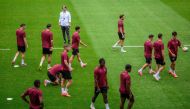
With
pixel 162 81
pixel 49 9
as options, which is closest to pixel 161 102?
pixel 162 81

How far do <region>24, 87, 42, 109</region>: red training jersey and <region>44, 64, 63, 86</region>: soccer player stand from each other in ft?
14.6

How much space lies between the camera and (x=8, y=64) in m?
22.9

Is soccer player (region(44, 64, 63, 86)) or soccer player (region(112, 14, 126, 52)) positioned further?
soccer player (region(112, 14, 126, 52))

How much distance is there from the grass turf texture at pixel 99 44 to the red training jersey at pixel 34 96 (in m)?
2.52

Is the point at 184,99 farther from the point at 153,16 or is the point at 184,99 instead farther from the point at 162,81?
the point at 153,16

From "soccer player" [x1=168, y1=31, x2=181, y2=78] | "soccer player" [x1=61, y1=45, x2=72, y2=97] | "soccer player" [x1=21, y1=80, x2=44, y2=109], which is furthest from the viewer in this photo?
"soccer player" [x1=168, y1=31, x2=181, y2=78]

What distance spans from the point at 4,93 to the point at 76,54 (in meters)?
4.76

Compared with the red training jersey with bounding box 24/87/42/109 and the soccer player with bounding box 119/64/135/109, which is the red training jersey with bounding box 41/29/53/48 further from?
the red training jersey with bounding box 24/87/42/109

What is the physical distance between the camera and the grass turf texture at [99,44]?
18906mm

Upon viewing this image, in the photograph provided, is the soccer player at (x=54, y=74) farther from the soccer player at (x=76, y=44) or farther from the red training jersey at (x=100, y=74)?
the red training jersey at (x=100, y=74)

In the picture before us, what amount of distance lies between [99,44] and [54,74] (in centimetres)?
695

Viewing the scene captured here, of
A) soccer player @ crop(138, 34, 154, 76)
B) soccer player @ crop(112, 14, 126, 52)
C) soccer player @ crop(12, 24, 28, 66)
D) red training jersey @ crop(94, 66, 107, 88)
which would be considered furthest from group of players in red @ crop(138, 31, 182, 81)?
soccer player @ crop(12, 24, 28, 66)

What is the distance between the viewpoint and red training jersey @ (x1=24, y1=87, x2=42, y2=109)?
1523cm

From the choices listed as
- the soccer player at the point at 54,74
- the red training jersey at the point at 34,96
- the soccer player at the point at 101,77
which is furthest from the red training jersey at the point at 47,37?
the red training jersey at the point at 34,96
